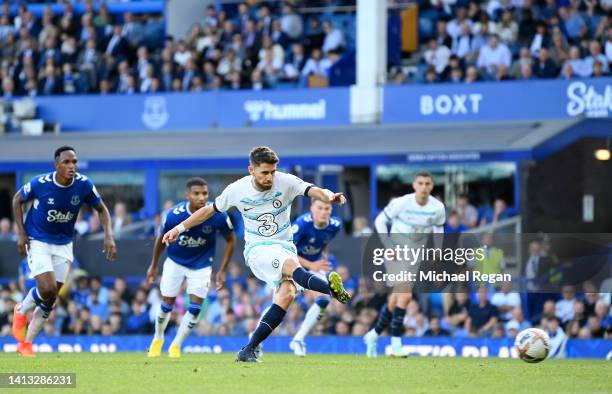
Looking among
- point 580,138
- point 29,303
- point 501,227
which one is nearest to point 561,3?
point 580,138

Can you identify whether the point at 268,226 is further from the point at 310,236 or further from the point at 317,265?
the point at 310,236

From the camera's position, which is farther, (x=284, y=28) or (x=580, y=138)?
(x=284, y=28)

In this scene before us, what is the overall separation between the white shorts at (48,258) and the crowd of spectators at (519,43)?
11.8 meters

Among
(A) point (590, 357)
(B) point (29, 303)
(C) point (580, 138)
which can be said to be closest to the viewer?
Result: (B) point (29, 303)

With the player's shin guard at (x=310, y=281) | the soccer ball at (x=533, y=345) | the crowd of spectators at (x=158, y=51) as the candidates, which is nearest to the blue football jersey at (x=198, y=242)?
the player's shin guard at (x=310, y=281)

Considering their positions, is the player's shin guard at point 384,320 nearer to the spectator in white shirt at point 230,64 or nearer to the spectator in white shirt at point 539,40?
the spectator in white shirt at point 539,40

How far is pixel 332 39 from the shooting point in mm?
27828

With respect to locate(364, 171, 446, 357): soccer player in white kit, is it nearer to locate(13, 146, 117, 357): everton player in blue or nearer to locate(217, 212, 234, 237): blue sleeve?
locate(217, 212, 234, 237): blue sleeve

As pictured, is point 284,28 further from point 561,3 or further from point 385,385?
point 385,385

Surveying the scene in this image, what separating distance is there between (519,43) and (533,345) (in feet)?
42.7

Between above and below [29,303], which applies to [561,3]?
above

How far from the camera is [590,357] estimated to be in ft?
63.5

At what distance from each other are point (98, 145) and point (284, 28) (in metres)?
4.66

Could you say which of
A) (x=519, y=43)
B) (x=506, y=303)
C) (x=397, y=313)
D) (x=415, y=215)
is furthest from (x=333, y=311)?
(x=519, y=43)
